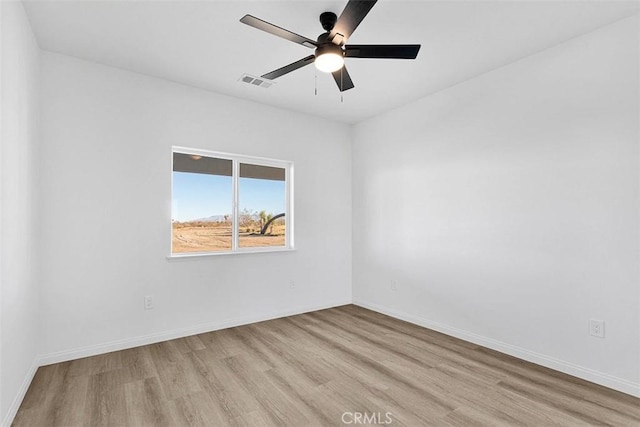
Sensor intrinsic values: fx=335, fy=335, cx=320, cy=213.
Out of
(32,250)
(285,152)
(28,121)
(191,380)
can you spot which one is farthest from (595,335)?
(28,121)

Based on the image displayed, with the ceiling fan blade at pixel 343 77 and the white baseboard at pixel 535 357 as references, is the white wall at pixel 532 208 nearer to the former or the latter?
the white baseboard at pixel 535 357

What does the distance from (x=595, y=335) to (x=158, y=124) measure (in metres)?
4.24

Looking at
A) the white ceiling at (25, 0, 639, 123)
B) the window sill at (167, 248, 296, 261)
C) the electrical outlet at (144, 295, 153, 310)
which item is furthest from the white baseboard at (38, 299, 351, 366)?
the white ceiling at (25, 0, 639, 123)

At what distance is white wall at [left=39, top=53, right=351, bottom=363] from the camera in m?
2.90

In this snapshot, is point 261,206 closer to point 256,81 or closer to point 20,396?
point 256,81

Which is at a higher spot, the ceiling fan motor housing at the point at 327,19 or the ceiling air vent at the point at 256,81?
the ceiling air vent at the point at 256,81

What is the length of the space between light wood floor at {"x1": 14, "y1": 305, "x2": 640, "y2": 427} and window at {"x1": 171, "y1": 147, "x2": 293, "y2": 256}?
3.62 feet

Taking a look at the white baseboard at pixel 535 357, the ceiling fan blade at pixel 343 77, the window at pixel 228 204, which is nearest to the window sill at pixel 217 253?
the window at pixel 228 204

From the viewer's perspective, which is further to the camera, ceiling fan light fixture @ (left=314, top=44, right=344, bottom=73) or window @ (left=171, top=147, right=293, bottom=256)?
window @ (left=171, top=147, right=293, bottom=256)

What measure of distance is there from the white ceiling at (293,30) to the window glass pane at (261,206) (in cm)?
112

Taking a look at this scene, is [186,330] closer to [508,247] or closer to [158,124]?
[158,124]

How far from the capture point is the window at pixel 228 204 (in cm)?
368

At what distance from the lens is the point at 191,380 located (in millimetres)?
2553

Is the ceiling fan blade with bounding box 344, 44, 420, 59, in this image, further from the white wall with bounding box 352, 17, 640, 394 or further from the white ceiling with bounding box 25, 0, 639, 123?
the white wall with bounding box 352, 17, 640, 394
